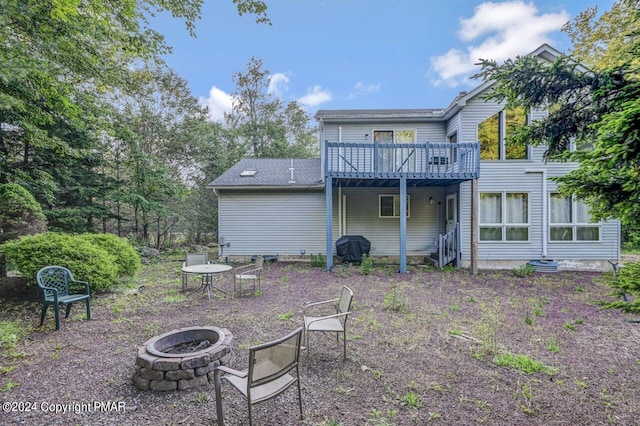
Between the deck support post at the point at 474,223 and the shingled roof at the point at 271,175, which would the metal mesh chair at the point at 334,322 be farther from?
the shingled roof at the point at 271,175

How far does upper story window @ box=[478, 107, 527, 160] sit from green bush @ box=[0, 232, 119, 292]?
11.4 metres

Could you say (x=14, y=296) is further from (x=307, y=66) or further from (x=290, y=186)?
(x=307, y=66)

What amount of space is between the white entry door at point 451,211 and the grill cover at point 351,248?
320 centimetres

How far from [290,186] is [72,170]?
28.3 feet

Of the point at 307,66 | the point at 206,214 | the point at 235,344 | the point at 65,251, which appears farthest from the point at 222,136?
the point at 235,344

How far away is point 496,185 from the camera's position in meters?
9.81

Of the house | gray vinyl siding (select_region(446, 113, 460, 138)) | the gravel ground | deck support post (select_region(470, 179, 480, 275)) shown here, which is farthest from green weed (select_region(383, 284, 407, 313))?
gray vinyl siding (select_region(446, 113, 460, 138))

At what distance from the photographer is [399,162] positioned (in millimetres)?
9742

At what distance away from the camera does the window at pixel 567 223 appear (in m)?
9.65

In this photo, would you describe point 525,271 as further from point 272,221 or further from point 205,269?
point 205,269

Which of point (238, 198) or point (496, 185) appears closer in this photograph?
point (496, 185)

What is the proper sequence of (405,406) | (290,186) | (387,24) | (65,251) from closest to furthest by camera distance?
(405,406) < (65,251) < (290,186) < (387,24)

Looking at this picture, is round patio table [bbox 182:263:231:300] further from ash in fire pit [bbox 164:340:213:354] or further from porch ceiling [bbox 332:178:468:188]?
porch ceiling [bbox 332:178:468:188]

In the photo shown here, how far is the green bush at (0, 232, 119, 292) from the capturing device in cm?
564
